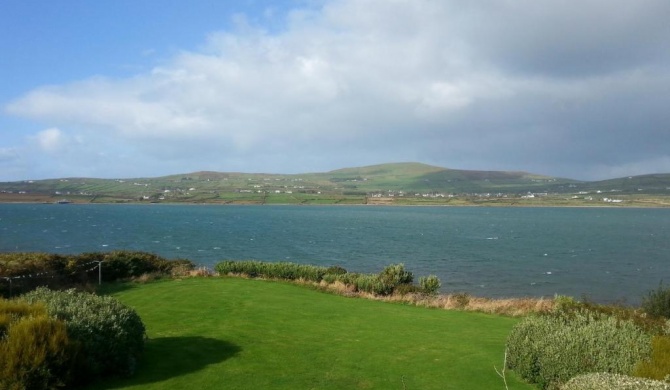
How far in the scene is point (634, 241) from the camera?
79.5 m

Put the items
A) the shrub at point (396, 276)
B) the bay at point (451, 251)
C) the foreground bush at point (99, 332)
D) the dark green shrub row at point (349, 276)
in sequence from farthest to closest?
1. the bay at point (451, 251)
2. the shrub at point (396, 276)
3. the dark green shrub row at point (349, 276)
4. the foreground bush at point (99, 332)

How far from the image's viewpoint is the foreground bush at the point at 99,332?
8.55 meters

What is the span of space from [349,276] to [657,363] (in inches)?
672

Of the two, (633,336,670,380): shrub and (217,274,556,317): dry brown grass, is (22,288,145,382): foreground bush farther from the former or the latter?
(217,274,556,317): dry brown grass

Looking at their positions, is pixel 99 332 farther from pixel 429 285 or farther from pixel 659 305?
pixel 659 305

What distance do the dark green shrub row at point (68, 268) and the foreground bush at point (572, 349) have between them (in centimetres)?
1673

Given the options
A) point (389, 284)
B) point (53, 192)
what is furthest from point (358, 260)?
point (53, 192)

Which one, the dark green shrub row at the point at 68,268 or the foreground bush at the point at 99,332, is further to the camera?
the dark green shrub row at the point at 68,268

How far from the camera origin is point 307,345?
11.3 m

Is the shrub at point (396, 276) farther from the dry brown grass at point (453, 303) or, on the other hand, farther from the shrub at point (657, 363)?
the shrub at point (657, 363)

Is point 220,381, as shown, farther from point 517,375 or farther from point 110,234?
point 110,234

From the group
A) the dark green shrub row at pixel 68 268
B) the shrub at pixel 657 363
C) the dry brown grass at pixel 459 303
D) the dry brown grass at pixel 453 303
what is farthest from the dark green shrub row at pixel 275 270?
the shrub at pixel 657 363

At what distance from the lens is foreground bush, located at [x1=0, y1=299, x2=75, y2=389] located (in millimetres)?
7414

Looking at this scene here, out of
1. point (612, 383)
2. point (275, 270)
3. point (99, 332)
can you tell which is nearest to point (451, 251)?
point (275, 270)
